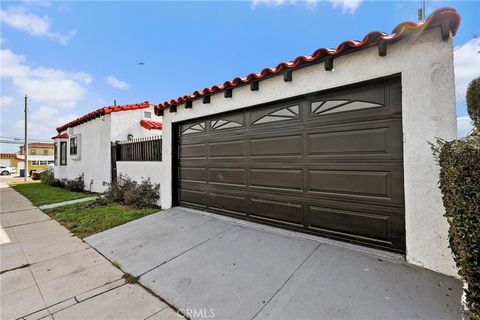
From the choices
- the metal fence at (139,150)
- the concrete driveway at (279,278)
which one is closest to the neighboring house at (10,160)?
the metal fence at (139,150)

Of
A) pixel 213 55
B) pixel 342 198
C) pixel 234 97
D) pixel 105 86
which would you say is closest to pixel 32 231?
pixel 234 97

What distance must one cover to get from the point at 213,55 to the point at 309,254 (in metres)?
8.33

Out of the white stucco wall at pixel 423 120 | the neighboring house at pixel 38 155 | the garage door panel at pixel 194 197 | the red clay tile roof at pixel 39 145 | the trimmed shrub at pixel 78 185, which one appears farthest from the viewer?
the red clay tile roof at pixel 39 145

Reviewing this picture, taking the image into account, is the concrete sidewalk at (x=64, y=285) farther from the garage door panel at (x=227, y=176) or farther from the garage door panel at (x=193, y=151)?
the garage door panel at (x=193, y=151)

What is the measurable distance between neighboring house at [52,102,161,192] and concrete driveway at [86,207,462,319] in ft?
21.3

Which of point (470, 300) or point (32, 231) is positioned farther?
point (32, 231)

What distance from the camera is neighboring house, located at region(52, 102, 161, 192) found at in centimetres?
904

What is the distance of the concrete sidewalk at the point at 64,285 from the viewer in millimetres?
2188

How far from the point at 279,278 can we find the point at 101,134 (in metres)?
10.2

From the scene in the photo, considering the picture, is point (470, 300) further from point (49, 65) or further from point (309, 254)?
point (49, 65)

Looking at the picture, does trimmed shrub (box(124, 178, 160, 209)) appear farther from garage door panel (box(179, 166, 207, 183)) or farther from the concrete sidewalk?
the concrete sidewalk

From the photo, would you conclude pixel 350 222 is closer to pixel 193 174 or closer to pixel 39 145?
pixel 193 174

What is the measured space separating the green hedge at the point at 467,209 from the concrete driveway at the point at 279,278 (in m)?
0.44

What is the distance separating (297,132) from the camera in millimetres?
3639
